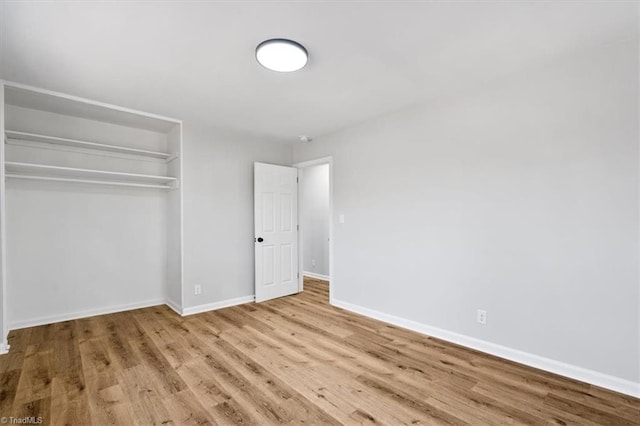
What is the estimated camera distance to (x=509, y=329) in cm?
263

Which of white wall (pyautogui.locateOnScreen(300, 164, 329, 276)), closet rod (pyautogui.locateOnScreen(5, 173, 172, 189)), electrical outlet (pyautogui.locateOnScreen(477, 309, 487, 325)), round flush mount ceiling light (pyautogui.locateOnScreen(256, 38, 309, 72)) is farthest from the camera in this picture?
white wall (pyautogui.locateOnScreen(300, 164, 329, 276))

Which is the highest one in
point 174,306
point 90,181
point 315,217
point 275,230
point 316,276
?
point 90,181

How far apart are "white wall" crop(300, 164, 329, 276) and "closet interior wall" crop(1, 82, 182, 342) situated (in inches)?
109

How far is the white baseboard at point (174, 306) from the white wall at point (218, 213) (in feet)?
0.46

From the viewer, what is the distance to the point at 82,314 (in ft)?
12.0

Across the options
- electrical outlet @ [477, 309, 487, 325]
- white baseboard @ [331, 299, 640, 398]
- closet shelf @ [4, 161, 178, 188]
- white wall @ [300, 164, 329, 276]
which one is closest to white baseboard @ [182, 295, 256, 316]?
closet shelf @ [4, 161, 178, 188]

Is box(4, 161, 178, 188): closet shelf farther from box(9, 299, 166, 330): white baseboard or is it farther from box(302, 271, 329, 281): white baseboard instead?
box(302, 271, 329, 281): white baseboard

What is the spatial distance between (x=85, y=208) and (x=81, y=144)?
0.77m

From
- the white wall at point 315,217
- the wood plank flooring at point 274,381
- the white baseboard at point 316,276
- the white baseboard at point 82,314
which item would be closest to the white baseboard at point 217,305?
the wood plank flooring at point 274,381

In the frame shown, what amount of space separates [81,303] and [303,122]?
3.52 meters

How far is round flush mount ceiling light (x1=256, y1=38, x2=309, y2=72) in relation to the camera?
6.85ft

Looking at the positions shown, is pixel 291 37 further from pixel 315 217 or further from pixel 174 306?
pixel 315 217

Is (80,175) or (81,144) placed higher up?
(81,144)

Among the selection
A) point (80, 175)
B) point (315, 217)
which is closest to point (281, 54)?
point (80, 175)
